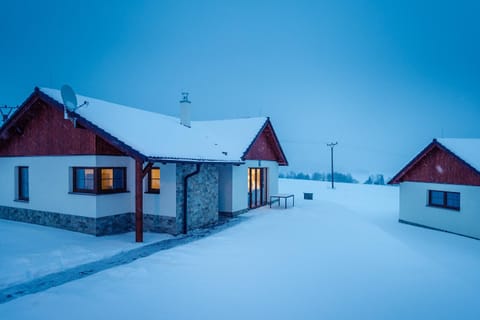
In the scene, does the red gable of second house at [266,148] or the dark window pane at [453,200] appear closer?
the dark window pane at [453,200]

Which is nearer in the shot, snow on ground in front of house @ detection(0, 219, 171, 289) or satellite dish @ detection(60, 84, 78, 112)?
snow on ground in front of house @ detection(0, 219, 171, 289)

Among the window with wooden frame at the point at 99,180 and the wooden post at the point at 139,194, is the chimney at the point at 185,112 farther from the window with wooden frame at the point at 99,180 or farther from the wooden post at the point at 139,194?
the wooden post at the point at 139,194

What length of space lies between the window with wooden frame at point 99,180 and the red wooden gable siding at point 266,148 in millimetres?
6853

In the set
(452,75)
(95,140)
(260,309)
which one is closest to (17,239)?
(95,140)

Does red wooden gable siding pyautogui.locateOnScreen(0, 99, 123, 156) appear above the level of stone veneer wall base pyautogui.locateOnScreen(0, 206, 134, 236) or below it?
above

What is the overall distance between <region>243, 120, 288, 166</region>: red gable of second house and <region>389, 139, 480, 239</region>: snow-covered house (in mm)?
7498

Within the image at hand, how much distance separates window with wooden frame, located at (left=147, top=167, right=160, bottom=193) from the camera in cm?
1061

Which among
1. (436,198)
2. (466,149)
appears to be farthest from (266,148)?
(466,149)

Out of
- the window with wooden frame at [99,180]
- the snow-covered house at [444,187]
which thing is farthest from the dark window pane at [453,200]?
the window with wooden frame at [99,180]

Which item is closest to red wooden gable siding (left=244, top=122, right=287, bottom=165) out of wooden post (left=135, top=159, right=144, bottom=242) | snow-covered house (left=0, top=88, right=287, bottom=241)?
snow-covered house (left=0, top=88, right=287, bottom=241)

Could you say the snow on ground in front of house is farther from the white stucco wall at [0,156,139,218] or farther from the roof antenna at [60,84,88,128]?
the roof antenna at [60,84,88,128]

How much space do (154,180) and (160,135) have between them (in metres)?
1.89

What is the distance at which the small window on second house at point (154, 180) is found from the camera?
34.8 ft

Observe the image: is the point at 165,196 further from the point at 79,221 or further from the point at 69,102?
the point at 69,102
